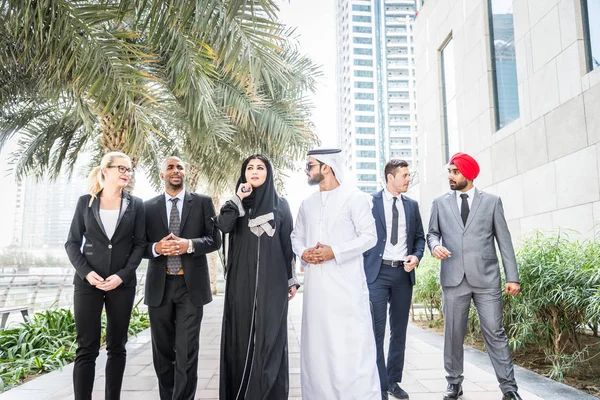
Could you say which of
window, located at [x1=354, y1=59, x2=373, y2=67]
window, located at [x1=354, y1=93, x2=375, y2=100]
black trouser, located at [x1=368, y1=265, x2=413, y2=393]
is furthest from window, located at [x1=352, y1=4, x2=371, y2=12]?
black trouser, located at [x1=368, y1=265, x2=413, y2=393]

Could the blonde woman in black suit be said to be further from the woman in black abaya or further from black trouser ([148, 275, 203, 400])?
the woman in black abaya

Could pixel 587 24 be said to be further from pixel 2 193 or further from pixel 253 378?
pixel 2 193

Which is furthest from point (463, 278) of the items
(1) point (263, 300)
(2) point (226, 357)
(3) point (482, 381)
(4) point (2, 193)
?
(4) point (2, 193)

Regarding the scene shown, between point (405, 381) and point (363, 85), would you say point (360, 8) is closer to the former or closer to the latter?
point (363, 85)

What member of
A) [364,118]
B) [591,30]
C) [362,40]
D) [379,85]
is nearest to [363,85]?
[379,85]

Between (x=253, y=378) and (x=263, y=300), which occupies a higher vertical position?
(x=263, y=300)

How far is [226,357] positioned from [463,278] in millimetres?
2132

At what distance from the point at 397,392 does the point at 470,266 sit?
1.30 meters

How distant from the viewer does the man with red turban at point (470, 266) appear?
3.71 meters

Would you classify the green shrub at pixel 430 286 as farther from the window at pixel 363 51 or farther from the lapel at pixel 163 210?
the window at pixel 363 51

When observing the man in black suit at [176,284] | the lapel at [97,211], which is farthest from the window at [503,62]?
the lapel at [97,211]

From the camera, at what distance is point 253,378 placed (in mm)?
3168

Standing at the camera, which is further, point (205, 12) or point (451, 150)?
point (451, 150)

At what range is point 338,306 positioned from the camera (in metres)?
3.24
